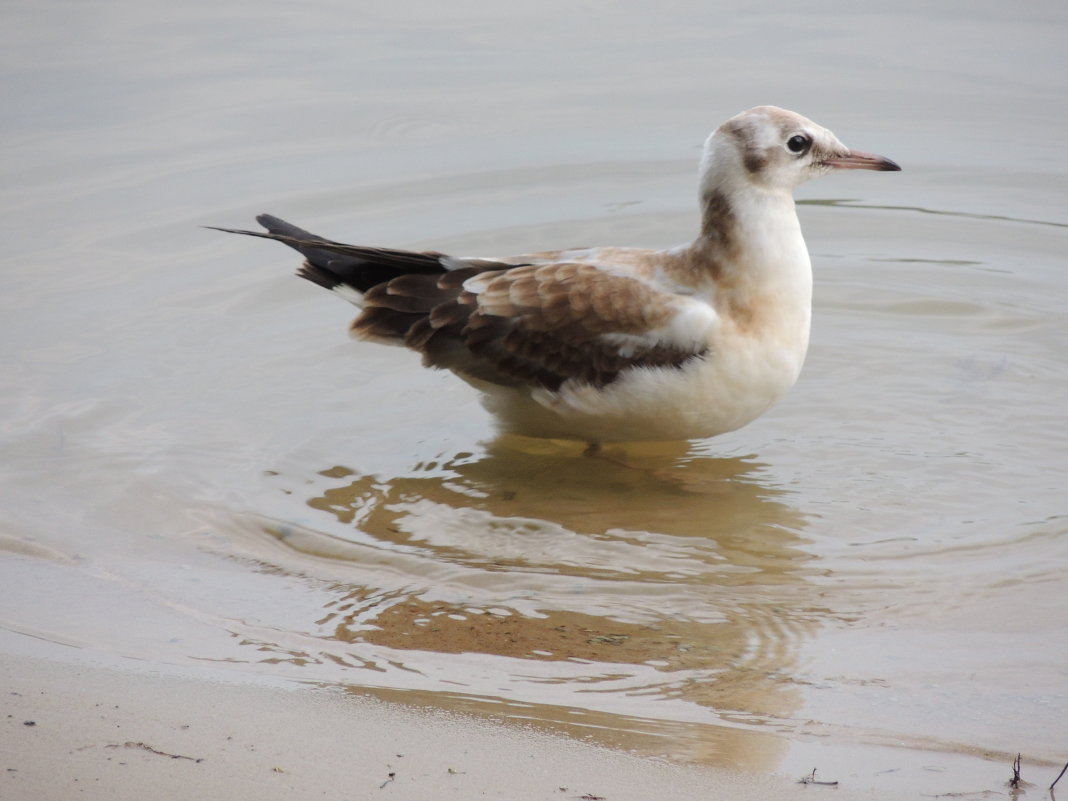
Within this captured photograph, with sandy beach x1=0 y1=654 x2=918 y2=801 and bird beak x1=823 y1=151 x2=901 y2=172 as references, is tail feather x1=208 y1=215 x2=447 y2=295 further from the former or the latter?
sandy beach x1=0 y1=654 x2=918 y2=801

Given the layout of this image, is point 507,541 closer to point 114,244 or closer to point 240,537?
point 240,537

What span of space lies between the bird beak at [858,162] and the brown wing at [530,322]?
3.22 feet

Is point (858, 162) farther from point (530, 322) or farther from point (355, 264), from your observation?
point (355, 264)

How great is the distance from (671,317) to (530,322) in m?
0.66

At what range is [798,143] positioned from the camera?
6.14 meters

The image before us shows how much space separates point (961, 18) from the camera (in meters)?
12.0

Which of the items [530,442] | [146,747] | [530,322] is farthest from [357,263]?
[146,747]

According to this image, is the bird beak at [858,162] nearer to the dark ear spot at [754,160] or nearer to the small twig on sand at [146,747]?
the dark ear spot at [754,160]

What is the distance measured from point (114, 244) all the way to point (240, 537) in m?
3.93

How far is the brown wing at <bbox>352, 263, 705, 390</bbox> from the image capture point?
6.07 m

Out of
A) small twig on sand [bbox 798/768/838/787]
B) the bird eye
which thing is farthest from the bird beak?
small twig on sand [bbox 798/768/838/787]

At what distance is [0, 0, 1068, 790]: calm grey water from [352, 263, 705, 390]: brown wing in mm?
554

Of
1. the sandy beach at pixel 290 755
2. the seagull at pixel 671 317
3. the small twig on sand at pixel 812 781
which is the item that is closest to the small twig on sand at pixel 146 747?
the sandy beach at pixel 290 755

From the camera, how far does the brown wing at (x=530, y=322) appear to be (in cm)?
607
